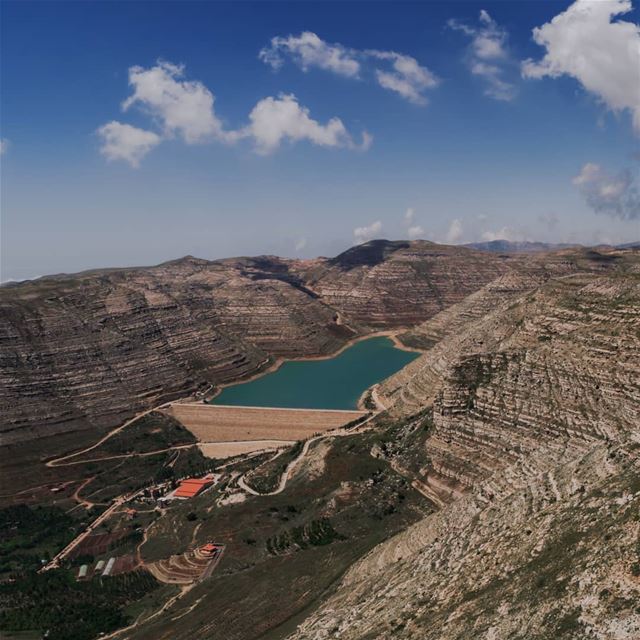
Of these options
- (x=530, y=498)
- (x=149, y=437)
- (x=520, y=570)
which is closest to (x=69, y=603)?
(x=530, y=498)

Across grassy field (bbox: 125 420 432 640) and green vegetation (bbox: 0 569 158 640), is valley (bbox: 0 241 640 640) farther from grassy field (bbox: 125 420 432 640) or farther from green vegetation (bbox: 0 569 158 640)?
green vegetation (bbox: 0 569 158 640)

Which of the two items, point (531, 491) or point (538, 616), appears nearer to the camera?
point (538, 616)

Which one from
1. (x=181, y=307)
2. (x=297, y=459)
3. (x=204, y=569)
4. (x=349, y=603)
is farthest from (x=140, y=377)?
(x=349, y=603)

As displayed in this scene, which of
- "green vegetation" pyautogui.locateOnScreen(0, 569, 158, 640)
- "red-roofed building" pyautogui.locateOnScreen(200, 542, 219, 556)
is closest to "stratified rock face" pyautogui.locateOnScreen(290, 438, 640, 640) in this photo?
"red-roofed building" pyautogui.locateOnScreen(200, 542, 219, 556)

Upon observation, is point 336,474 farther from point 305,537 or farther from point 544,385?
point 544,385

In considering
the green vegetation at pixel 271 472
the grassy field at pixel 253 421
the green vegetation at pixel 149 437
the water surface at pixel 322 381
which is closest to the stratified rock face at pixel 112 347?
the green vegetation at pixel 149 437

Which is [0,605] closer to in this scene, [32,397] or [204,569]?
[204,569]

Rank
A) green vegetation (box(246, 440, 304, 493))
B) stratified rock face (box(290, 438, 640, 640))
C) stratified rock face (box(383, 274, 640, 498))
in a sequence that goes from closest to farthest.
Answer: stratified rock face (box(290, 438, 640, 640)) → stratified rock face (box(383, 274, 640, 498)) → green vegetation (box(246, 440, 304, 493))
